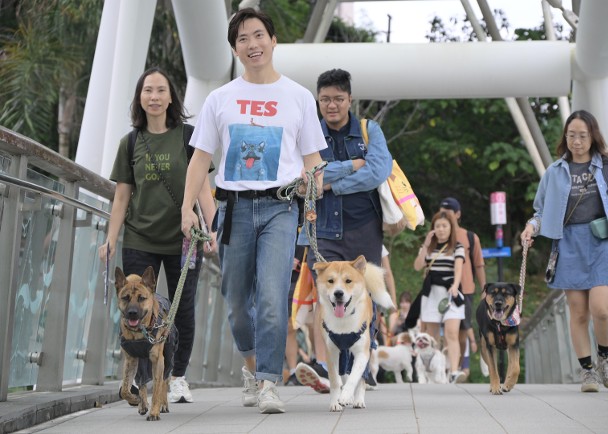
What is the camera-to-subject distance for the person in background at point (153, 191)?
25.4 feet

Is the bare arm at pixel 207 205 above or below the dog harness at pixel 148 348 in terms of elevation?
above

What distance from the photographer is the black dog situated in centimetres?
969

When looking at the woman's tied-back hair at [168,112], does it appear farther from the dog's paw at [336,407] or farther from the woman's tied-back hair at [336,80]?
the dog's paw at [336,407]

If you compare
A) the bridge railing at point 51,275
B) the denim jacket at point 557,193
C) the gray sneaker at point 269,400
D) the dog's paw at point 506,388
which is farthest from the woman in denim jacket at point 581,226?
the gray sneaker at point 269,400

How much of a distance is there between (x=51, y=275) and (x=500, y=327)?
3.61 meters

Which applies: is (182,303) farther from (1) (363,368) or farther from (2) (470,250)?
(2) (470,250)

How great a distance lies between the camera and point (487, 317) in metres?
9.85

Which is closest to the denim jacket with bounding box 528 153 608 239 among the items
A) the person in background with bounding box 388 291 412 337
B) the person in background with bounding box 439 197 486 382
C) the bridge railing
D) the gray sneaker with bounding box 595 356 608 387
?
the gray sneaker with bounding box 595 356 608 387

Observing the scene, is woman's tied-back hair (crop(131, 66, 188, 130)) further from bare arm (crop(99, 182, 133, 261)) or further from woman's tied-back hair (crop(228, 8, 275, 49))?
woman's tied-back hair (crop(228, 8, 275, 49))

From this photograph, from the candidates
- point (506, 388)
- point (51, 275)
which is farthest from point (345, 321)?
point (506, 388)

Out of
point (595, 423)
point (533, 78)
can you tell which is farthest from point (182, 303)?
point (533, 78)

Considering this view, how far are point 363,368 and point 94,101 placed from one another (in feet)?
23.9

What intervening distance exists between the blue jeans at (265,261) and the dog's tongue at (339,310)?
0.37 meters

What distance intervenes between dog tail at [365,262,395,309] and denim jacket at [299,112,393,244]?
815 mm
